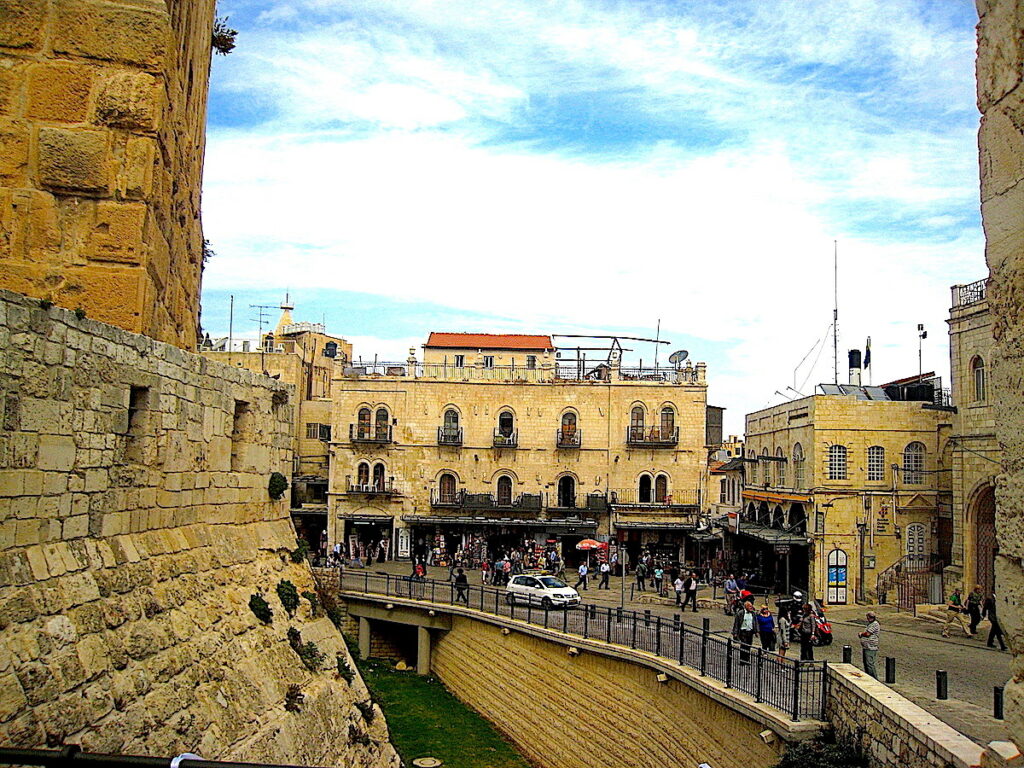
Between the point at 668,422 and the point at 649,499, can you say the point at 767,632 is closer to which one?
the point at 649,499

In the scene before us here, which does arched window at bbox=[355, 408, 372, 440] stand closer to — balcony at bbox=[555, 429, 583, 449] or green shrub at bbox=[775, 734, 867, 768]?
balcony at bbox=[555, 429, 583, 449]

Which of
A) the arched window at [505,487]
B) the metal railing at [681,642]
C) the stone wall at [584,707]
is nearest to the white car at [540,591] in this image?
the metal railing at [681,642]

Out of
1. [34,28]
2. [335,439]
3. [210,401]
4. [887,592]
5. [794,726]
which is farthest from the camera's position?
[335,439]

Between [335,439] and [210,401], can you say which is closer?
[210,401]

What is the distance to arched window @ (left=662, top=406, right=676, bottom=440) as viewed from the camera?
3997 centimetres

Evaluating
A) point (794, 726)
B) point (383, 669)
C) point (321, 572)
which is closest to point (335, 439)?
point (321, 572)

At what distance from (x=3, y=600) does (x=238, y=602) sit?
3.99 meters

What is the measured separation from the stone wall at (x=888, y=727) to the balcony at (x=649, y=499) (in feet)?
89.4

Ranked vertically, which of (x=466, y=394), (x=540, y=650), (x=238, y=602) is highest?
(x=466, y=394)

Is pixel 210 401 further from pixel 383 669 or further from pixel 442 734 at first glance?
pixel 383 669

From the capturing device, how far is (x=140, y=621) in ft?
24.5

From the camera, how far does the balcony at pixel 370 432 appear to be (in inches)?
1574

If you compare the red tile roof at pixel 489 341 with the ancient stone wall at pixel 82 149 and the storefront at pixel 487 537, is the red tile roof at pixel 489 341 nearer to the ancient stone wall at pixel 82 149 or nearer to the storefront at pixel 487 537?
the storefront at pixel 487 537

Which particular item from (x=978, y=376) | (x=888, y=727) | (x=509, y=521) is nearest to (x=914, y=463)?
(x=978, y=376)
